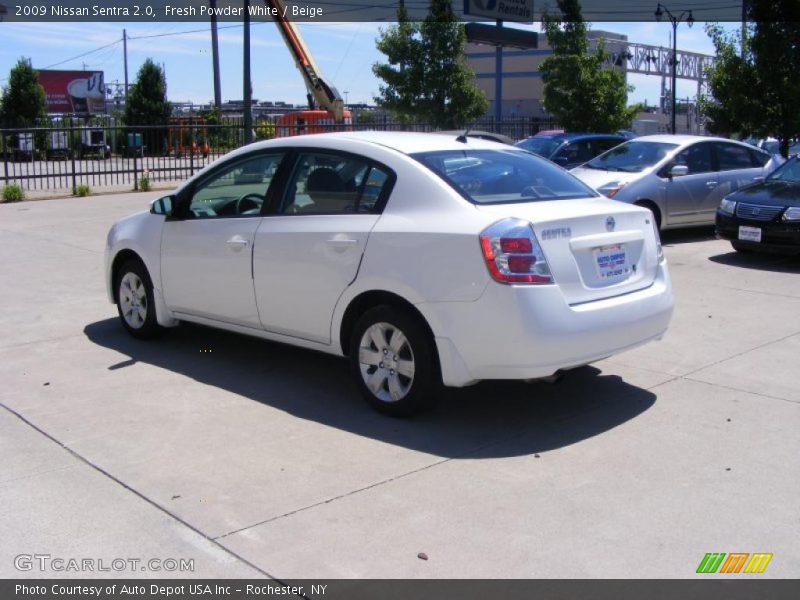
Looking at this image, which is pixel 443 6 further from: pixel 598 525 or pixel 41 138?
pixel 598 525

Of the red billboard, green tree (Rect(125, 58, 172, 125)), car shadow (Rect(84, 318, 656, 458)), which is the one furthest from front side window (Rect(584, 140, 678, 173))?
the red billboard

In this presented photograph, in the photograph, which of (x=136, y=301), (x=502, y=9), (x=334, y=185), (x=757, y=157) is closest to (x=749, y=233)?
(x=757, y=157)

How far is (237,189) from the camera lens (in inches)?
267

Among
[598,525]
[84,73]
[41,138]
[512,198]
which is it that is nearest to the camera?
[598,525]

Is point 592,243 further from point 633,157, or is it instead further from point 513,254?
point 633,157

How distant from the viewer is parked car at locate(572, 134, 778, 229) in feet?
41.8

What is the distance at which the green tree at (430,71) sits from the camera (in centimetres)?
2594

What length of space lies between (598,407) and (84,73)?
212 ft

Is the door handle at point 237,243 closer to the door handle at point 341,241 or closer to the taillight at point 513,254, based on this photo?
the door handle at point 341,241

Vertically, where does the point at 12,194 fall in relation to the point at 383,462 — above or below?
above

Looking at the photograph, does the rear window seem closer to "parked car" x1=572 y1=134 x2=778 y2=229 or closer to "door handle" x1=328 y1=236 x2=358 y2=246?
"door handle" x1=328 y1=236 x2=358 y2=246

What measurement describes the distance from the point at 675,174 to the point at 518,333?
857 centimetres
